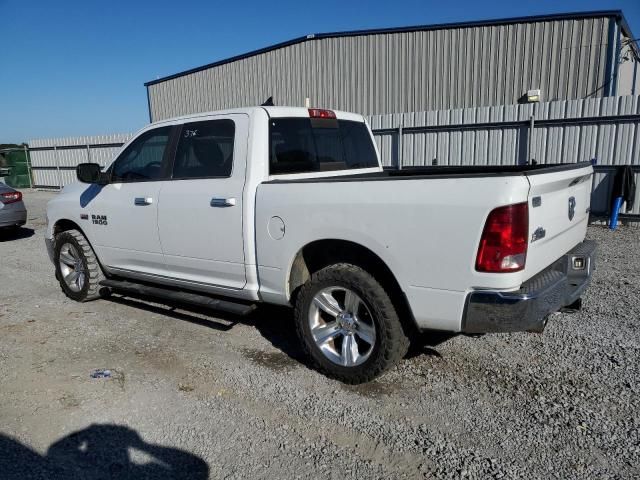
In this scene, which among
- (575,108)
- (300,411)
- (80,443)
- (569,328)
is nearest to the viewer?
(80,443)

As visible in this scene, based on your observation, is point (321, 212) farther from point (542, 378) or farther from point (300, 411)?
point (542, 378)

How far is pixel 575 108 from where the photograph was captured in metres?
9.63

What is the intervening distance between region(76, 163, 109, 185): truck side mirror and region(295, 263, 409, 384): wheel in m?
2.66

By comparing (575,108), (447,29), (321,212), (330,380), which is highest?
(447,29)

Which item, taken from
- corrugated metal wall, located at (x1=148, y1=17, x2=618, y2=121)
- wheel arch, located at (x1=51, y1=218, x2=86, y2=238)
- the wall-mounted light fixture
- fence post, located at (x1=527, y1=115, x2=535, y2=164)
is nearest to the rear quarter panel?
wheel arch, located at (x1=51, y1=218, x2=86, y2=238)

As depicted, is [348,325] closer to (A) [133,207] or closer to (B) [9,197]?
(A) [133,207]

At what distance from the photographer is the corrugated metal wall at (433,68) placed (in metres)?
13.2

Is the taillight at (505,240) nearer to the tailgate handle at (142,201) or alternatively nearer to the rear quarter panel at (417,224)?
the rear quarter panel at (417,224)

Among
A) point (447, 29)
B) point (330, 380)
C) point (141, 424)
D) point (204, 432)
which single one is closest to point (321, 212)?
point (330, 380)

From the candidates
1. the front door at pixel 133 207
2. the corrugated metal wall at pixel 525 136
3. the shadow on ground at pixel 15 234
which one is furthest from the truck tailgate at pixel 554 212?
the shadow on ground at pixel 15 234

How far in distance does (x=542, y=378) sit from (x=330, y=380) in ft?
5.07

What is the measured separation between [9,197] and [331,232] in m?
8.96

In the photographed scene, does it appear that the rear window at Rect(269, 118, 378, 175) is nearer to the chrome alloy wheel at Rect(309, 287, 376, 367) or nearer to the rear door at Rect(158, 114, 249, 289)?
the rear door at Rect(158, 114, 249, 289)

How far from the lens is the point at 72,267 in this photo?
564 centimetres
